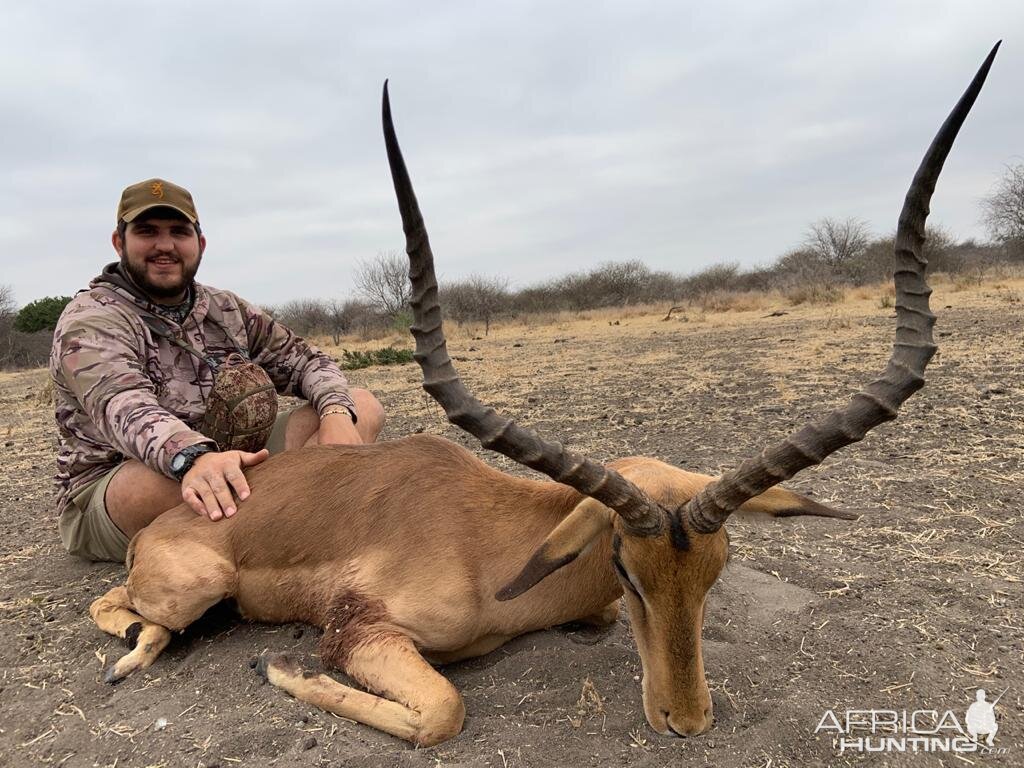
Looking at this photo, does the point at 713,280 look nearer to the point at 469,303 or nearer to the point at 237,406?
the point at 469,303

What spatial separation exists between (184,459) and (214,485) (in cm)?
23

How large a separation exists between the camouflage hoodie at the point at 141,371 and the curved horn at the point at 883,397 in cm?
312

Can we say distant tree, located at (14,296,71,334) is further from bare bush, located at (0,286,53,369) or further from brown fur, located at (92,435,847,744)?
brown fur, located at (92,435,847,744)

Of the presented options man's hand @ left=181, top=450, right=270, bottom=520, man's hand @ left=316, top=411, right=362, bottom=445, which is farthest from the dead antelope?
man's hand @ left=316, top=411, right=362, bottom=445

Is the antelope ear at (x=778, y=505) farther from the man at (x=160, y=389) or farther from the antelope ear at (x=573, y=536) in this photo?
the man at (x=160, y=389)

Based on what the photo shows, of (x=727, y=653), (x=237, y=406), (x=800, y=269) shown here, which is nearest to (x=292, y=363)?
(x=237, y=406)

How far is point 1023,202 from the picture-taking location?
48281mm

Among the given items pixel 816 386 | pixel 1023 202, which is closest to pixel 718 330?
pixel 816 386

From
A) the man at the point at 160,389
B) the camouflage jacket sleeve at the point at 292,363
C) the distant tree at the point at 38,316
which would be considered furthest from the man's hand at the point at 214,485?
the distant tree at the point at 38,316

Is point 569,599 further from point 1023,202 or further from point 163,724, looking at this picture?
point 1023,202

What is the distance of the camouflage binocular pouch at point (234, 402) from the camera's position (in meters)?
4.94

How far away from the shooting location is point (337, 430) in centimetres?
537

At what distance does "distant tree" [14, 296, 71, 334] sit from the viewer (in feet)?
150

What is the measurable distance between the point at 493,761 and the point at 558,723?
40cm
